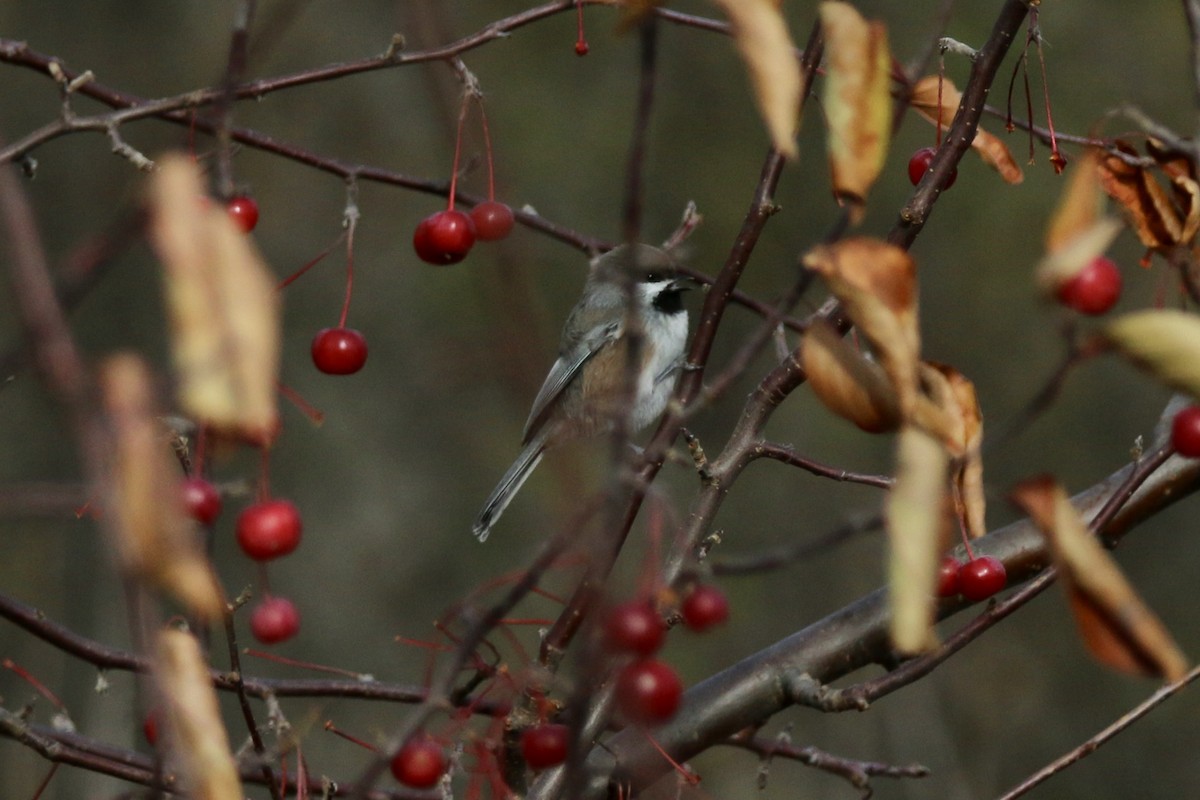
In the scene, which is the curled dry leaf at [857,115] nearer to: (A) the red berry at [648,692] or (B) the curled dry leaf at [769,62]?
(B) the curled dry leaf at [769,62]

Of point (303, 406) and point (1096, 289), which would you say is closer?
point (1096, 289)

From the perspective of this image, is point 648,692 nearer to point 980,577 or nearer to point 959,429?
point 959,429

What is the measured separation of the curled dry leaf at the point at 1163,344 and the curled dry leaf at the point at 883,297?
0.51ft

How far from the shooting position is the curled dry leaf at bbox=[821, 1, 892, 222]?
1.07 meters

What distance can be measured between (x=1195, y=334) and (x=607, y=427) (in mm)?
3576

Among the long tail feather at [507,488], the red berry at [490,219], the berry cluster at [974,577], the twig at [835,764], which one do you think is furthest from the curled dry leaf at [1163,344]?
the long tail feather at [507,488]

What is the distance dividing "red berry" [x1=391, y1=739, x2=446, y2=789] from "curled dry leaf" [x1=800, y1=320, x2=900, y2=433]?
607 mm

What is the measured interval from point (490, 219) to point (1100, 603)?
1.52 meters

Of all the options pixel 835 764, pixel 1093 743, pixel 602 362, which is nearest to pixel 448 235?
pixel 835 764

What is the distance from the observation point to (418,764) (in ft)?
4.65

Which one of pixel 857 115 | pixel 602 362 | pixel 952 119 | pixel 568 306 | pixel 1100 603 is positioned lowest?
pixel 1100 603

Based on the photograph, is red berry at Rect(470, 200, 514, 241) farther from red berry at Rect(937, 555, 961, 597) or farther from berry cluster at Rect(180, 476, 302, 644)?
berry cluster at Rect(180, 476, 302, 644)

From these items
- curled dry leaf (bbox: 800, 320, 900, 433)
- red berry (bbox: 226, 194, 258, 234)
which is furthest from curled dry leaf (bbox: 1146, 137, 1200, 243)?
red berry (bbox: 226, 194, 258, 234)

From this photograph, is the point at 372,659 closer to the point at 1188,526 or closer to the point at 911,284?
the point at 1188,526
